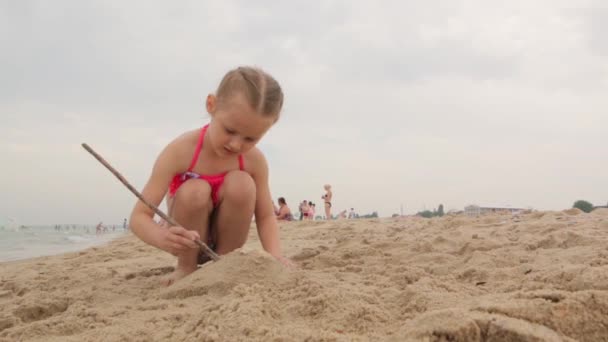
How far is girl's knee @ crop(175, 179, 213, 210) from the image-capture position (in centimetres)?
221

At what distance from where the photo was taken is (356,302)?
53.7 inches

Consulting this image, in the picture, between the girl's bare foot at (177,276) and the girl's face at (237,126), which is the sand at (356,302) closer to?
the girl's bare foot at (177,276)

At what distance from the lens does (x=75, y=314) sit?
1563mm

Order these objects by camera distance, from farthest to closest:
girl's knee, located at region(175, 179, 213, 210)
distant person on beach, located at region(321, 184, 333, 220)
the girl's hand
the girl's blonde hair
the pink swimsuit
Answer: distant person on beach, located at region(321, 184, 333, 220)
the pink swimsuit
girl's knee, located at region(175, 179, 213, 210)
the girl's blonde hair
the girl's hand

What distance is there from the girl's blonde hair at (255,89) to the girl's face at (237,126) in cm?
3

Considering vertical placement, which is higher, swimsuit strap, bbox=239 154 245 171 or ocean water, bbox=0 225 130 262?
swimsuit strap, bbox=239 154 245 171

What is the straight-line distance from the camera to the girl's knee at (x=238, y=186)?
2.29 meters

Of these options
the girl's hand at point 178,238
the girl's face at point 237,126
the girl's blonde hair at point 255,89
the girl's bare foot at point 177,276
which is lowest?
the girl's bare foot at point 177,276

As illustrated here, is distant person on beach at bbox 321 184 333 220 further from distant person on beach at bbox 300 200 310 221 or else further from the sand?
the sand

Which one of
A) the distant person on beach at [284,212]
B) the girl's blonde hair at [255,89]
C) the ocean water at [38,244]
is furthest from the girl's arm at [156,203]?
the distant person on beach at [284,212]

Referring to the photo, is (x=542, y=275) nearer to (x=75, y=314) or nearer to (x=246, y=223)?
(x=246, y=223)

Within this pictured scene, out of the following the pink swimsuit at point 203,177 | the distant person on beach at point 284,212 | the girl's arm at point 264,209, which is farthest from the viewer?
the distant person on beach at point 284,212

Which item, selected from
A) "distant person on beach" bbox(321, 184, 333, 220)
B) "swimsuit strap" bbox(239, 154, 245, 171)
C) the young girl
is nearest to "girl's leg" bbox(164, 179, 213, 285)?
the young girl

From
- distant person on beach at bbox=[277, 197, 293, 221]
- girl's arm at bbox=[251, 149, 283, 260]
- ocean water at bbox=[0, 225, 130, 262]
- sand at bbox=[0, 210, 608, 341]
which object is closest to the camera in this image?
sand at bbox=[0, 210, 608, 341]
